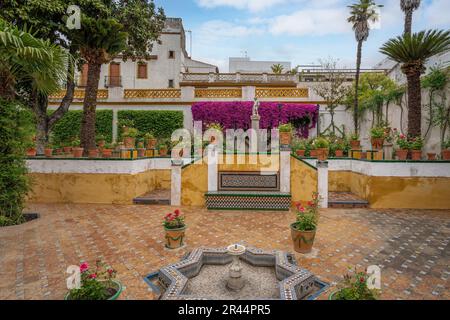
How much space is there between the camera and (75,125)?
61.5 ft

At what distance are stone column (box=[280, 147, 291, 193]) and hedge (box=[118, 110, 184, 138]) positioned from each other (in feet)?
35.9

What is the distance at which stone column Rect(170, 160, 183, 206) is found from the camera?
31.6 feet

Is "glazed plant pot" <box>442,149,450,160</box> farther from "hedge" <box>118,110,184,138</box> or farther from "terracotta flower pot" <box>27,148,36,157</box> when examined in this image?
"terracotta flower pot" <box>27,148,36,157</box>

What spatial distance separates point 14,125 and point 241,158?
290 inches

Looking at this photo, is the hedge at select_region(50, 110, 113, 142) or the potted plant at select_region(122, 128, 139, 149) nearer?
the potted plant at select_region(122, 128, 139, 149)

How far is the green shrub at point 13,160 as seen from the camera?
286 inches

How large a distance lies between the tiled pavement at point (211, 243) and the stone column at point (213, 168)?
1.12 meters

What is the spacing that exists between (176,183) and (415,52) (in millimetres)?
10752

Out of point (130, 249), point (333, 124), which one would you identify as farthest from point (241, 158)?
point (333, 124)

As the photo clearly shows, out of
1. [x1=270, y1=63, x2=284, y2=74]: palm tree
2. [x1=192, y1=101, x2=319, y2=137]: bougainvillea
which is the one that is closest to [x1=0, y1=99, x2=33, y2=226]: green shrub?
[x1=192, y1=101, x2=319, y2=137]: bougainvillea

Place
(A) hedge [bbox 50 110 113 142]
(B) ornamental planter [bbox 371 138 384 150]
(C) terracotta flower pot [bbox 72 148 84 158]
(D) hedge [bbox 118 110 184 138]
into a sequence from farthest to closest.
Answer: (A) hedge [bbox 50 110 113 142] → (D) hedge [bbox 118 110 184 138] → (B) ornamental planter [bbox 371 138 384 150] → (C) terracotta flower pot [bbox 72 148 84 158]

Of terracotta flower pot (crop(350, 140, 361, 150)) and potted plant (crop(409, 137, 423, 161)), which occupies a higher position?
terracotta flower pot (crop(350, 140, 361, 150))

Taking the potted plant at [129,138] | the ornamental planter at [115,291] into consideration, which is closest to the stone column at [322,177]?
the ornamental planter at [115,291]

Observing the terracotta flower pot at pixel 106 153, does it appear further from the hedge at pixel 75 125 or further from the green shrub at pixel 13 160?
the hedge at pixel 75 125
